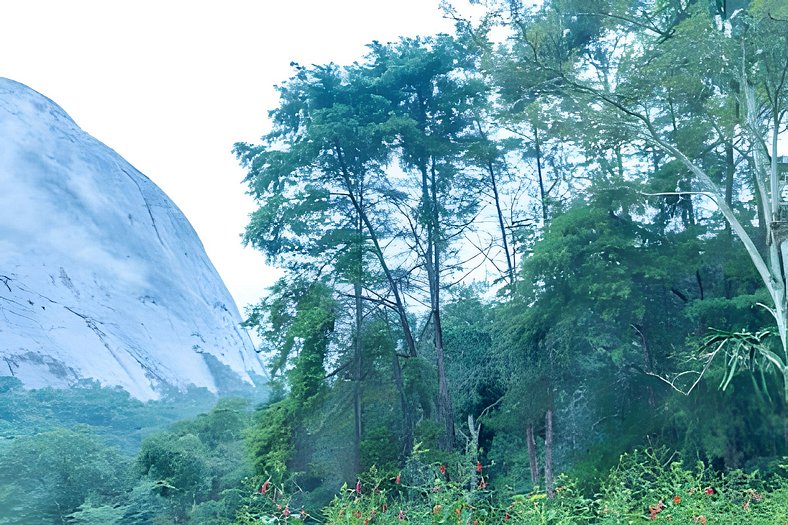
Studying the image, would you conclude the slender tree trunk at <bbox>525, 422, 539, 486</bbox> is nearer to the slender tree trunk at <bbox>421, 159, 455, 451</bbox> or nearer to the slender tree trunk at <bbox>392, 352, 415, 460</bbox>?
the slender tree trunk at <bbox>421, 159, 455, 451</bbox>

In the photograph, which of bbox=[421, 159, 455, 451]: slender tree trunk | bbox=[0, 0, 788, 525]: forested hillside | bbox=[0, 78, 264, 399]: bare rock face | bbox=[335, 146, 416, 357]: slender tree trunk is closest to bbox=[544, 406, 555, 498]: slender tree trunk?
bbox=[0, 0, 788, 525]: forested hillside

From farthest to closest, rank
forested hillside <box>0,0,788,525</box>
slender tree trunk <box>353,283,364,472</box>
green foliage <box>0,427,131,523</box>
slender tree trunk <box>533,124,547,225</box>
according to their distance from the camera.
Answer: green foliage <box>0,427,131,523</box> → slender tree trunk <box>533,124,547,225</box> → slender tree trunk <box>353,283,364,472</box> → forested hillside <box>0,0,788,525</box>

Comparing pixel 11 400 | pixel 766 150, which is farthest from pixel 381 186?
pixel 11 400

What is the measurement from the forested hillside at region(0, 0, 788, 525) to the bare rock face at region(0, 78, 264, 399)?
52.2 feet

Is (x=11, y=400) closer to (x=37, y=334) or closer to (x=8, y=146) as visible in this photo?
(x=37, y=334)

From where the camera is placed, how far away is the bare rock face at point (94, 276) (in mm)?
27078

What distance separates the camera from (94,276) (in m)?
31.0

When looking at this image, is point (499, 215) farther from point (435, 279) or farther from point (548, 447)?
point (548, 447)

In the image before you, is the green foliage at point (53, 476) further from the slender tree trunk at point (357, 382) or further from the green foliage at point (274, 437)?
the slender tree trunk at point (357, 382)

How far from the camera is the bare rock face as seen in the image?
27.1 meters

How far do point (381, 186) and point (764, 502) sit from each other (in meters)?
8.98

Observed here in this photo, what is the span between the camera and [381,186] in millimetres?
Result: 12148

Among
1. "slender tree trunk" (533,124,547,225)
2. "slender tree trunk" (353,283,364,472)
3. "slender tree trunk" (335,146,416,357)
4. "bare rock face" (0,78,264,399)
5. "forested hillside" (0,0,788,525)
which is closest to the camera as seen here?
"forested hillside" (0,0,788,525)

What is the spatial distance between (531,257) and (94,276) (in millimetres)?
26807
